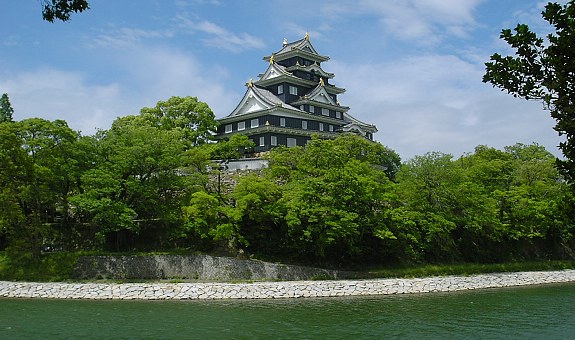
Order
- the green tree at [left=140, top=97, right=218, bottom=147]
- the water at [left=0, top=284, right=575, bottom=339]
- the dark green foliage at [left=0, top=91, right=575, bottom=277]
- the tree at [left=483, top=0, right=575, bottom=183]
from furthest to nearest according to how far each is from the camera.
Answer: the green tree at [left=140, top=97, right=218, bottom=147] → the dark green foliage at [left=0, top=91, right=575, bottom=277] → the water at [left=0, top=284, right=575, bottom=339] → the tree at [left=483, top=0, right=575, bottom=183]

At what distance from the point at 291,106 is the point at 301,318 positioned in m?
25.7

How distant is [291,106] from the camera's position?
39.2 m

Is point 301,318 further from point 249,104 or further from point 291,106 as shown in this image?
point 291,106

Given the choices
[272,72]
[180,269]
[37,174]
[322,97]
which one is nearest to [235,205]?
[180,269]

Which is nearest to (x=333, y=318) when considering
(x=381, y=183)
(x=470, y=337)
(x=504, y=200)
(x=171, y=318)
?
(x=470, y=337)

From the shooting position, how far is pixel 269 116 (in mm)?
36406

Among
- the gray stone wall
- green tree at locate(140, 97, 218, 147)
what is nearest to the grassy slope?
the gray stone wall

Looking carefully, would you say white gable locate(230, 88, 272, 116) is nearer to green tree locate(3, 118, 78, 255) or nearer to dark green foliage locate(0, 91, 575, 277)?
dark green foliage locate(0, 91, 575, 277)

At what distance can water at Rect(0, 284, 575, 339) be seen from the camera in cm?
1336

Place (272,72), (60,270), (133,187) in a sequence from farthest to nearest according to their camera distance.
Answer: (272,72)
(133,187)
(60,270)

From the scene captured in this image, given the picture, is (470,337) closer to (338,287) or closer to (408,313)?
(408,313)

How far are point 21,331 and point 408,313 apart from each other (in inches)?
473

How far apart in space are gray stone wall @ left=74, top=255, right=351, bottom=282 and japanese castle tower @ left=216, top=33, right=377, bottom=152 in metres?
14.8

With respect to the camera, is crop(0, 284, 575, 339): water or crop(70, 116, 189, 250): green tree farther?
crop(70, 116, 189, 250): green tree
